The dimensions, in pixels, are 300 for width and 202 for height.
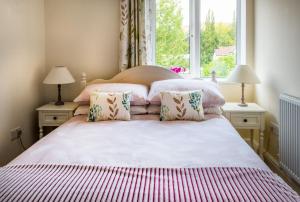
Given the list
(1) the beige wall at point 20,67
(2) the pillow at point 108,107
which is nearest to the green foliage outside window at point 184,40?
(2) the pillow at point 108,107

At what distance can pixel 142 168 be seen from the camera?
1.74 metres

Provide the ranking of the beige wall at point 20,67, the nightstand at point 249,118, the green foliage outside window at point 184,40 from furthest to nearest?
the green foliage outside window at point 184,40 → the nightstand at point 249,118 → the beige wall at point 20,67

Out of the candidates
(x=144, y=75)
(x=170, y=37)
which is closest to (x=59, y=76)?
(x=144, y=75)

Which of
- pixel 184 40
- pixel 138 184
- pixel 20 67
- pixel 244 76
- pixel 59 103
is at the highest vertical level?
pixel 184 40

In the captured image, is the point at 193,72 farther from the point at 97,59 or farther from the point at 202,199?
the point at 202,199

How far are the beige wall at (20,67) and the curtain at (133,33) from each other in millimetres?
921

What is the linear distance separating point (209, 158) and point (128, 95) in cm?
133

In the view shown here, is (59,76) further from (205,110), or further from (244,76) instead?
(244,76)

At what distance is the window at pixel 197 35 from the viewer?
12.5ft

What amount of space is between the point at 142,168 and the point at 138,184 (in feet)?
0.69

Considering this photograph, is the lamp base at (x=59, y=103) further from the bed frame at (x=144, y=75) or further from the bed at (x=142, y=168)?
the bed at (x=142, y=168)

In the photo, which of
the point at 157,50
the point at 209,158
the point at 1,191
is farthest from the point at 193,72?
the point at 1,191

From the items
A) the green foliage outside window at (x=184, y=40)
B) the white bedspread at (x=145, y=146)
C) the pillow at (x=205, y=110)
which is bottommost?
the white bedspread at (x=145, y=146)

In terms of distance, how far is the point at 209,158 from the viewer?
1894 millimetres
